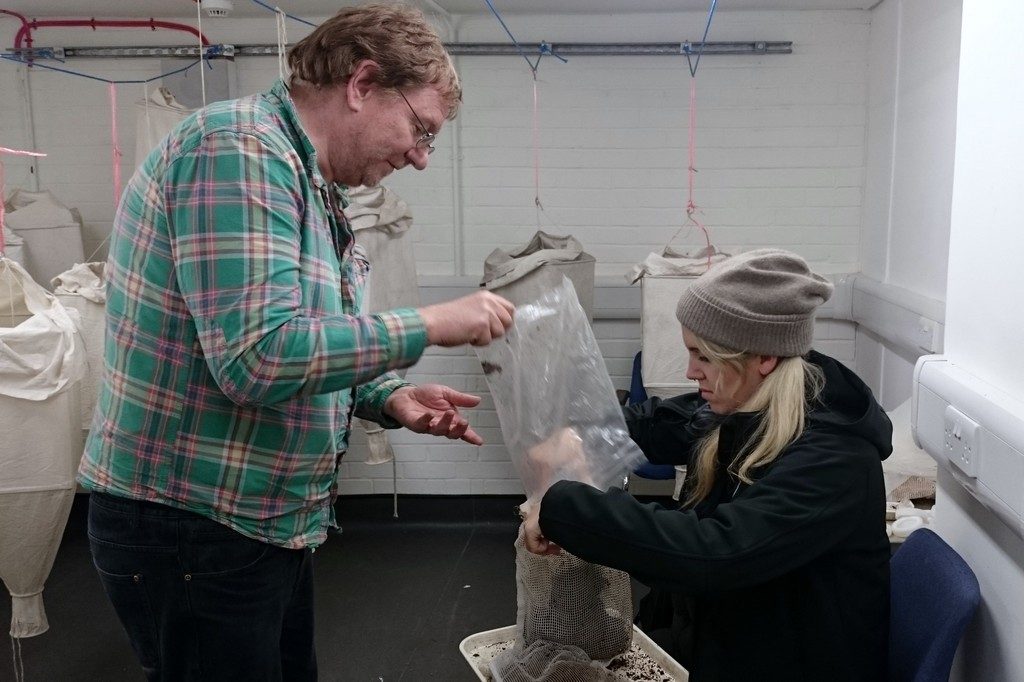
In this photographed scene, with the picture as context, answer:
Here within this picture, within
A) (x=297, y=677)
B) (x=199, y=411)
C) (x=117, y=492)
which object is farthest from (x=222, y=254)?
(x=297, y=677)

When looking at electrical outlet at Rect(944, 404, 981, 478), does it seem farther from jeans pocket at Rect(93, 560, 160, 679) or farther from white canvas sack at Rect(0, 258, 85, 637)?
white canvas sack at Rect(0, 258, 85, 637)

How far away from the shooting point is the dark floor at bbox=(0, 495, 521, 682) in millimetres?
3062

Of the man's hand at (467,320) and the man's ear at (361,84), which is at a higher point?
the man's ear at (361,84)

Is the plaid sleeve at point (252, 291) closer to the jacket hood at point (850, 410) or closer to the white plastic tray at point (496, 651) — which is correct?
the jacket hood at point (850, 410)

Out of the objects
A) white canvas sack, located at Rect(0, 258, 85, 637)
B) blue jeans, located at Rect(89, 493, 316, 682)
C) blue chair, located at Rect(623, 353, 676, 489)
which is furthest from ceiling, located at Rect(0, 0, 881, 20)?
blue jeans, located at Rect(89, 493, 316, 682)

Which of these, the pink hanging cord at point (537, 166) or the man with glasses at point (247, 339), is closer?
the man with glasses at point (247, 339)

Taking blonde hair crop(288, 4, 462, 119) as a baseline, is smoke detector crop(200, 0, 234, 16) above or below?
above

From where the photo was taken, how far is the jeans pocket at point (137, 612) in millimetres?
1281

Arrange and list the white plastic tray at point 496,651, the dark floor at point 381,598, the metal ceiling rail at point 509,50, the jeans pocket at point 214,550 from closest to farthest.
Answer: the jeans pocket at point 214,550, the white plastic tray at point 496,651, the dark floor at point 381,598, the metal ceiling rail at point 509,50

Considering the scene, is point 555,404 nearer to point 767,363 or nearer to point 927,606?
point 767,363

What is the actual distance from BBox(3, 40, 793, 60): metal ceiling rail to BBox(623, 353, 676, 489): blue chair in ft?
4.59

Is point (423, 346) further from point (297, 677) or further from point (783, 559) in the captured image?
point (297, 677)

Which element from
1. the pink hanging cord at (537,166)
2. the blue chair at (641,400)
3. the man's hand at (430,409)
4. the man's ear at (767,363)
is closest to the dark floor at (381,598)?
the blue chair at (641,400)

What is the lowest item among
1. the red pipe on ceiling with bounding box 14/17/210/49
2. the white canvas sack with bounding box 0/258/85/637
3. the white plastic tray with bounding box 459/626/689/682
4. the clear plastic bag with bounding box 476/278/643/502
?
the white plastic tray with bounding box 459/626/689/682
